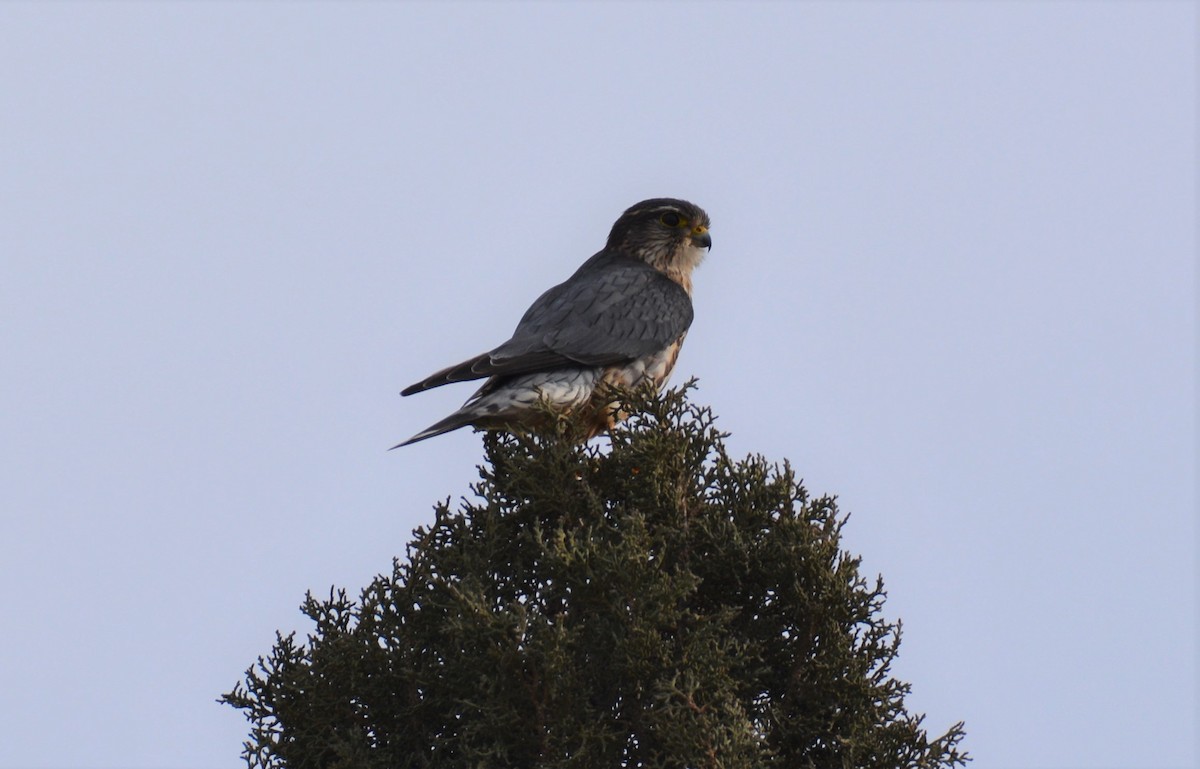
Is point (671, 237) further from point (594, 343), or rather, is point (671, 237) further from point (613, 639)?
point (613, 639)

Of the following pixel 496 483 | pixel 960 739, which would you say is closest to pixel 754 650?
pixel 960 739

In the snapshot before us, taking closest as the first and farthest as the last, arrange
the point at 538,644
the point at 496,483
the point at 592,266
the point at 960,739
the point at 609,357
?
1. the point at 538,644
2. the point at 960,739
3. the point at 496,483
4. the point at 609,357
5. the point at 592,266

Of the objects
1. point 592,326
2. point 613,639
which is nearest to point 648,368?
point 592,326

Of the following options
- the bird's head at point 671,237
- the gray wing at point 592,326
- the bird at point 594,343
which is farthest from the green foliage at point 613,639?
the bird's head at point 671,237

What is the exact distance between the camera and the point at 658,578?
4.25 metres

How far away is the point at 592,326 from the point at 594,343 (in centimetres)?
15

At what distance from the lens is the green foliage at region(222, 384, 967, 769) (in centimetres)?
417

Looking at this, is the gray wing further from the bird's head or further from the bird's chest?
the bird's head

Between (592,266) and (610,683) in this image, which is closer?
(610,683)

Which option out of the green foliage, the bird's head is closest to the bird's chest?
the bird's head

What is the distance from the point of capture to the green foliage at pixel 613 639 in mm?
4168

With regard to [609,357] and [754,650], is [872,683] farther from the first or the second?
[609,357]

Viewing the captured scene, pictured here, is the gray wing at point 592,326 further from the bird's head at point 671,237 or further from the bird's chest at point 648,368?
the bird's head at point 671,237

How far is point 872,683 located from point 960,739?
0.33 meters
